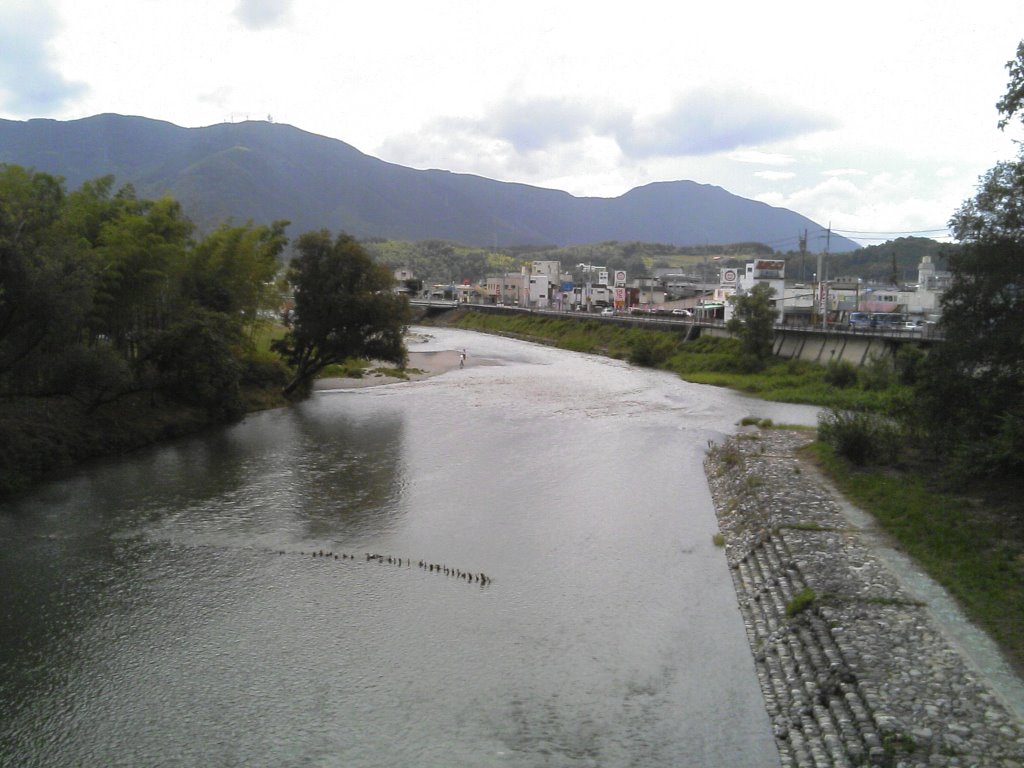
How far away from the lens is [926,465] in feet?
67.2

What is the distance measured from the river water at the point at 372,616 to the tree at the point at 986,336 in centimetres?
616

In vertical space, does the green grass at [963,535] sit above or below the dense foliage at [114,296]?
below

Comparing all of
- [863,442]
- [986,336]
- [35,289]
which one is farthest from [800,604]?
[35,289]

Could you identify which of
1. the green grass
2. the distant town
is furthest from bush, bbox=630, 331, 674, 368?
the green grass

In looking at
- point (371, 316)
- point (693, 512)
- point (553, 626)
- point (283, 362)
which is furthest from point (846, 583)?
point (283, 362)

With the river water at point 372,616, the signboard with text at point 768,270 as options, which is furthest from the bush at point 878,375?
the signboard with text at point 768,270

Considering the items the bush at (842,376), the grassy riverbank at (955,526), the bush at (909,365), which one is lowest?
the bush at (842,376)

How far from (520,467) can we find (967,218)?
13.5 metres

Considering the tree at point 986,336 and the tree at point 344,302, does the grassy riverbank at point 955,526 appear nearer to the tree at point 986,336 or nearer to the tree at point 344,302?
the tree at point 986,336

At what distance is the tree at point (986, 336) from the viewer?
15953 millimetres

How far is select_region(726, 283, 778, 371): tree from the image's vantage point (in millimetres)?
47875

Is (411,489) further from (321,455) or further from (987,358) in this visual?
(987,358)

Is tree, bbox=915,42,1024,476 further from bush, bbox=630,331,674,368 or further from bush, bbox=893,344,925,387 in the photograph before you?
bush, bbox=630,331,674,368

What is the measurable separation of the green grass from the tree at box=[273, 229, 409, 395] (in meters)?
21.9
